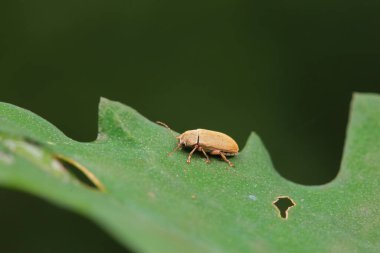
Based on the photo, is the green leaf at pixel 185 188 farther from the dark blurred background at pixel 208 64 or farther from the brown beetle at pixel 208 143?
the dark blurred background at pixel 208 64

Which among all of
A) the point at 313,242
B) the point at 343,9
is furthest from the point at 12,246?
the point at 343,9

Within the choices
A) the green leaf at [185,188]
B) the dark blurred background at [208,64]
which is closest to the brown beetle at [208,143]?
the green leaf at [185,188]

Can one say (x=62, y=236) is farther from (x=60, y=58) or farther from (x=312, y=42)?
(x=312, y=42)

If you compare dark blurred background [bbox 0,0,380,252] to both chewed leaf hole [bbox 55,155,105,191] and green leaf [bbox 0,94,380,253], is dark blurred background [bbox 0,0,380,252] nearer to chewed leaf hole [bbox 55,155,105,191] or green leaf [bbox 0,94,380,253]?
green leaf [bbox 0,94,380,253]

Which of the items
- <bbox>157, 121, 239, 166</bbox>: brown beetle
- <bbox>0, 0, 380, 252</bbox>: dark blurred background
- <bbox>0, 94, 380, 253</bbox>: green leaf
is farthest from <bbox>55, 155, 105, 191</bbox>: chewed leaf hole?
<bbox>0, 0, 380, 252</bbox>: dark blurred background

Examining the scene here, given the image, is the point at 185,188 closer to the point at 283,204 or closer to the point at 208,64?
the point at 283,204

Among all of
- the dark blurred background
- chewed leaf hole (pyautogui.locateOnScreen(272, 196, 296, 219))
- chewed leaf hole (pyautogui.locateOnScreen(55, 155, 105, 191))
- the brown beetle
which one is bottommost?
chewed leaf hole (pyautogui.locateOnScreen(55, 155, 105, 191))
